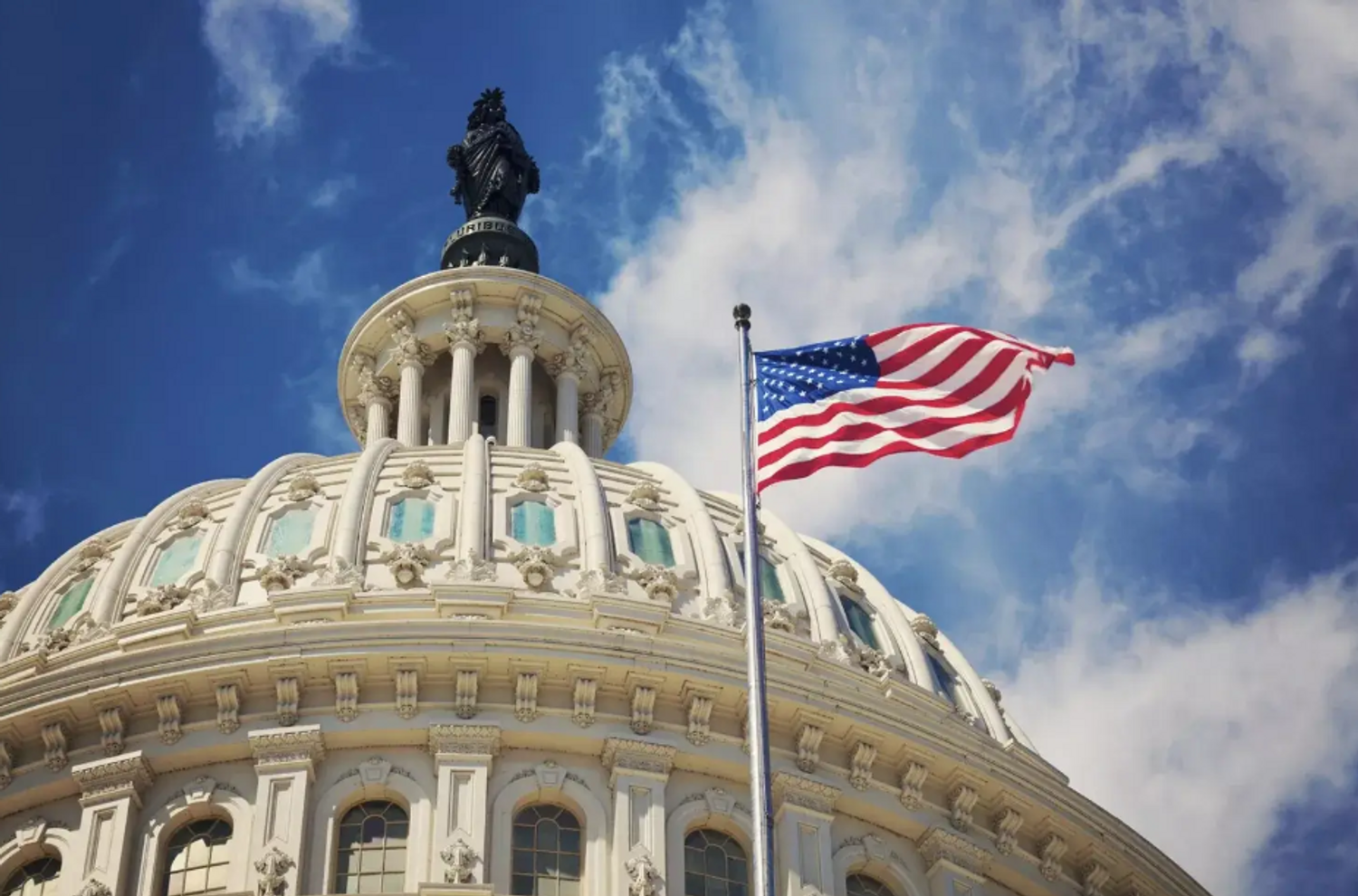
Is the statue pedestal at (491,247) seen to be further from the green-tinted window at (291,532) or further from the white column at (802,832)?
the white column at (802,832)

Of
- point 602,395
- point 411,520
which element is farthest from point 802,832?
point 602,395

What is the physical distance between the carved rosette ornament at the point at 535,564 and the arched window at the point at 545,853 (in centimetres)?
651

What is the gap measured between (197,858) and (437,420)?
80.9ft

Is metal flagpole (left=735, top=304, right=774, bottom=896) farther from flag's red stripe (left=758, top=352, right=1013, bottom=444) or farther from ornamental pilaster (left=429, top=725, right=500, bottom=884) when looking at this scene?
ornamental pilaster (left=429, top=725, right=500, bottom=884)

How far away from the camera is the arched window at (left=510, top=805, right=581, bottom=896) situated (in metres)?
49.8

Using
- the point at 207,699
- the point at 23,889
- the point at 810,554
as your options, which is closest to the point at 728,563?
the point at 810,554

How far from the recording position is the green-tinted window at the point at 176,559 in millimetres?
58969

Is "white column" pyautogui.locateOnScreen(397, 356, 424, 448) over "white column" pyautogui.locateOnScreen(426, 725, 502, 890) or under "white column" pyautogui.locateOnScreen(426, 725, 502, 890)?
over

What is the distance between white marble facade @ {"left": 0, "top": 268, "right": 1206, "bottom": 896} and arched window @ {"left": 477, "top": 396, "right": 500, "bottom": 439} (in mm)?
11980

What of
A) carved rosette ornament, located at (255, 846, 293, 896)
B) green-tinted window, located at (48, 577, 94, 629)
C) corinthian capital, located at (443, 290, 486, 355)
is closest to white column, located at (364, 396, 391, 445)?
corinthian capital, located at (443, 290, 486, 355)

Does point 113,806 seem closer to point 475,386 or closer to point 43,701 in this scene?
point 43,701

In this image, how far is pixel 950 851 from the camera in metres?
53.4

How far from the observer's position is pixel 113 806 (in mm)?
50812

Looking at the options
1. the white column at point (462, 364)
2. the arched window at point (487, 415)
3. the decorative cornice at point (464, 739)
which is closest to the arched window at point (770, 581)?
the decorative cornice at point (464, 739)
